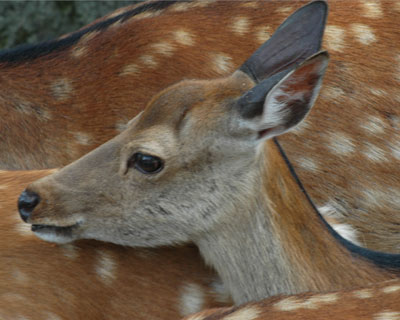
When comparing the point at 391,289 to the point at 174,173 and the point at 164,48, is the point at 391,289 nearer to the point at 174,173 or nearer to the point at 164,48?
the point at 174,173

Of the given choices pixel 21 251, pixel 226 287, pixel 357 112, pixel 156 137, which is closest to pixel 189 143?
pixel 156 137

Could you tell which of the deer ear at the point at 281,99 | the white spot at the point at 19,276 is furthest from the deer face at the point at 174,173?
the white spot at the point at 19,276

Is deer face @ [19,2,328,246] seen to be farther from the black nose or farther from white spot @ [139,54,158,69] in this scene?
white spot @ [139,54,158,69]

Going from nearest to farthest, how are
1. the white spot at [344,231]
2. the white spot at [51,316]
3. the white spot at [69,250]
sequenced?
the white spot at [51,316], the white spot at [69,250], the white spot at [344,231]

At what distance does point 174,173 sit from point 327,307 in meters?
0.70

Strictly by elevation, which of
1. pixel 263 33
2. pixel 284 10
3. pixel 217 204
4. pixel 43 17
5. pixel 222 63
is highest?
pixel 43 17

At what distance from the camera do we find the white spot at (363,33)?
10.3ft

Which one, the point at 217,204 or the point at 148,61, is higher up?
the point at 148,61

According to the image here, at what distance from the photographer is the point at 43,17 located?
4.74 m

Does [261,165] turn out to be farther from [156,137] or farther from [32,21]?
[32,21]

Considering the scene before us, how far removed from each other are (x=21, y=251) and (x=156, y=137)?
50 cm

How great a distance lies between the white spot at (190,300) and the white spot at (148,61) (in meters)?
1.28

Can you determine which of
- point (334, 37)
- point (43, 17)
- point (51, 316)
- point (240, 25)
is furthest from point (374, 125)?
point (43, 17)

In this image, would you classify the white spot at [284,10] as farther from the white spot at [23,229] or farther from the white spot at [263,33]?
the white spot at [23,229]
